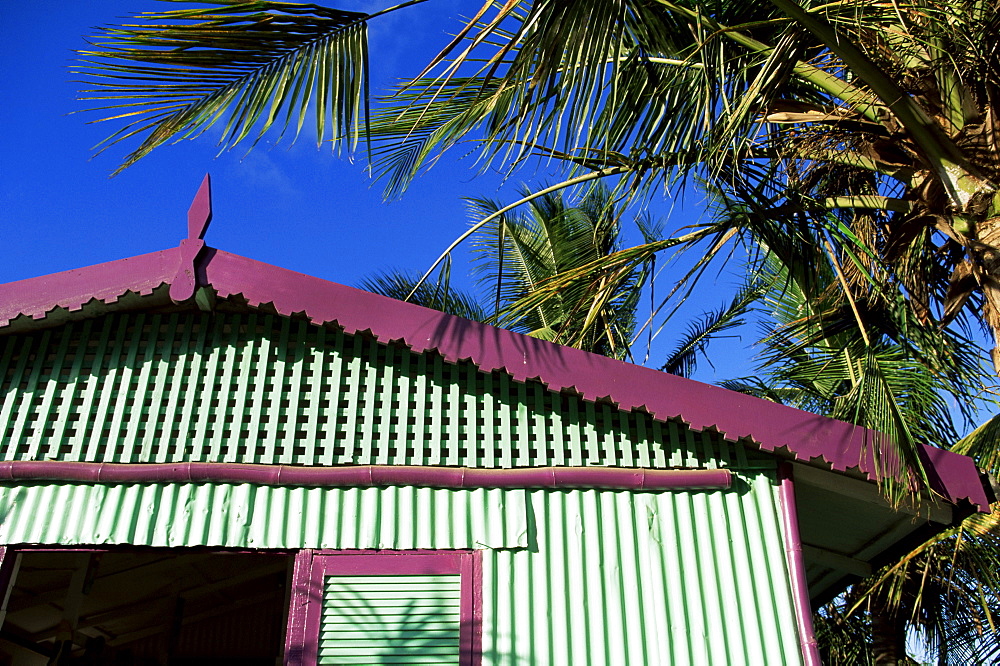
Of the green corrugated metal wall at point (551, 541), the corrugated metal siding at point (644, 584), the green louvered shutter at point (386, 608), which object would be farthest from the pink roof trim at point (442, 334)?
the green louvered shutter at point (386, 608)

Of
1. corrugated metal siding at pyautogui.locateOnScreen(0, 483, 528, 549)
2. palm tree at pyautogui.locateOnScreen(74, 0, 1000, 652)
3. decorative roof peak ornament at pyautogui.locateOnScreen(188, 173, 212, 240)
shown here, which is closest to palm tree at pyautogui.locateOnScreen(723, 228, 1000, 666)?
palm tree at pyautogui.locateOnScreen(74, 0, 1000, 652)

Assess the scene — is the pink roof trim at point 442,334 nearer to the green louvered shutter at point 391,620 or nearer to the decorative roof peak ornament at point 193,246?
the decorative roof peak ornament at point 193,246

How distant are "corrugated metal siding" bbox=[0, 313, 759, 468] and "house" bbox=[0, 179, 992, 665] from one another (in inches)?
0.6

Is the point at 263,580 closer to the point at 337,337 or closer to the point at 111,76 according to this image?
the point at 337,337

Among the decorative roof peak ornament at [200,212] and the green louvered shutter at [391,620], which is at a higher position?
the decorative roof peak ornament at [200,212]

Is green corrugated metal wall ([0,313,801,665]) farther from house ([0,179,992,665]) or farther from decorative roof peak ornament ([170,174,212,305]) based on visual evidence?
decorative roof peak ornament ([170,174,212,305])

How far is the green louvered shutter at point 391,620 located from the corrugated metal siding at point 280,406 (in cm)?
78

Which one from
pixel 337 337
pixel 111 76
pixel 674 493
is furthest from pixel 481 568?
pixel 111 76

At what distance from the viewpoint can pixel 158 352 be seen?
6.03 meters

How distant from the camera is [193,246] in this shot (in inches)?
237

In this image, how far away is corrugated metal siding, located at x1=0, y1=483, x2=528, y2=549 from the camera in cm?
539

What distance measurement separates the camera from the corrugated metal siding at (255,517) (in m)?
5.39

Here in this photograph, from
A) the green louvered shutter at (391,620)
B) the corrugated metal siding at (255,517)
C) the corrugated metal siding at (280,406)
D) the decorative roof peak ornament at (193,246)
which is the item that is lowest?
the green louvered shutter at (391,620)

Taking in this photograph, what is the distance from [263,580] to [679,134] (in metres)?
8.14
